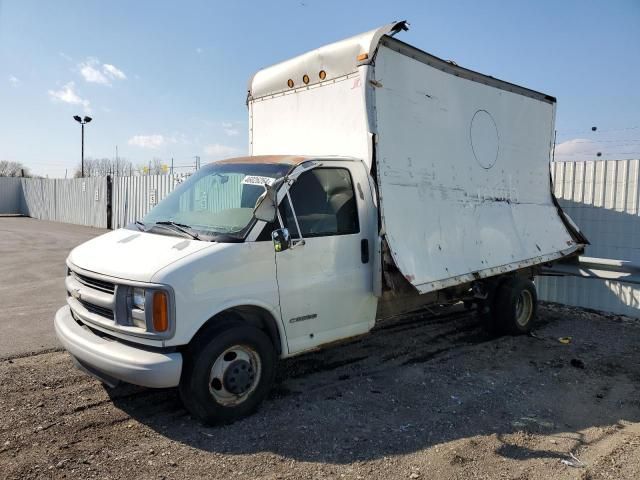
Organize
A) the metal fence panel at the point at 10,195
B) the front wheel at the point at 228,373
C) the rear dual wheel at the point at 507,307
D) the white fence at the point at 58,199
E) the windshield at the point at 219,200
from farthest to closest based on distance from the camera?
1. the metal fence panel at the point at 10,195
2. the white fence at the point at 58,199
3. the rear dual wheel at the point at 507,307
4. the windshield at the point at 219,200
5. the front wheel at the point at 228,373

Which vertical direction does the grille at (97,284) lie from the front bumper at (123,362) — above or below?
above

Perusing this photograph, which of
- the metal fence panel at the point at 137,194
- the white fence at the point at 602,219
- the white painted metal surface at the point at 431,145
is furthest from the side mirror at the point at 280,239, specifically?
the metal fence panel at the point at 137,194

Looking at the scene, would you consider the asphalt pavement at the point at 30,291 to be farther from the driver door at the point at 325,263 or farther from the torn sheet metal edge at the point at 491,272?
the torn sheet metal edge at the point at 491,272

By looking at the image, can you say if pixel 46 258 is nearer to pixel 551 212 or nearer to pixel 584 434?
pixel 551 212

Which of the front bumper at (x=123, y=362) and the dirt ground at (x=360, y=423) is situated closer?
the dirt ground at (x=360, y=423)

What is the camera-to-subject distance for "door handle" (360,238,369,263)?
16.3ft

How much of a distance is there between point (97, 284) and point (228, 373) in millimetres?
1272

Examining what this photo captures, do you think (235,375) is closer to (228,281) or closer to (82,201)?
(228,281)

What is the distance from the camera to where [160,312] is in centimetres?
370

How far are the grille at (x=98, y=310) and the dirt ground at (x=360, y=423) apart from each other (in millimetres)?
861

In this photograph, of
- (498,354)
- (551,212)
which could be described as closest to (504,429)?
(498,354)

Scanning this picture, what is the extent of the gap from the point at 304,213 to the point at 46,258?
10963mm

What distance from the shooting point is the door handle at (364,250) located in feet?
16.3

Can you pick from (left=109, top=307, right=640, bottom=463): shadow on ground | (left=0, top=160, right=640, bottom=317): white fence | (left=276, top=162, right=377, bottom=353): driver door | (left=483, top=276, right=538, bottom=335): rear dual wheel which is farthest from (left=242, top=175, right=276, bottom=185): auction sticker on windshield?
(left=0, top=160, right=640, bottom=317): white fence
